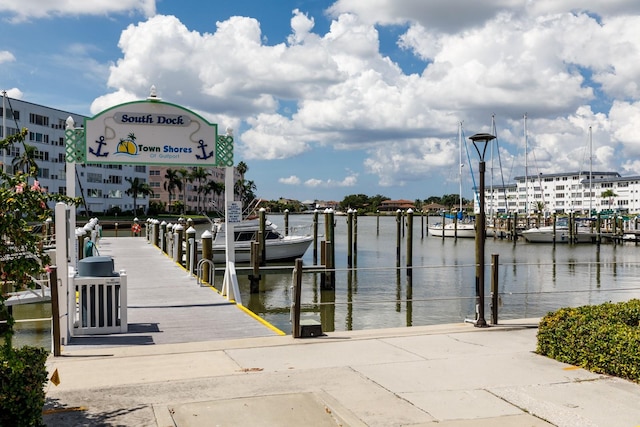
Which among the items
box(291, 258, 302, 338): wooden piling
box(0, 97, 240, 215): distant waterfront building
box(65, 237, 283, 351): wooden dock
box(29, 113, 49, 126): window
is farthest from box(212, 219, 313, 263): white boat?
box(29, 113, 49, 126): window

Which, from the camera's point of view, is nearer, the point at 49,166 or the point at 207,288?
the point at 207,288

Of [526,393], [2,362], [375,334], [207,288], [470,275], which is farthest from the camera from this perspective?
[470,275]

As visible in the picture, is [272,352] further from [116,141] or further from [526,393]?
[116,141]

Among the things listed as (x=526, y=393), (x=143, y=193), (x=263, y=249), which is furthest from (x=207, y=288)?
(x=143, y=193)

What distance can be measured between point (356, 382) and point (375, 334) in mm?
3273

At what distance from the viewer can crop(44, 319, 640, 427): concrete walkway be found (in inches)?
236

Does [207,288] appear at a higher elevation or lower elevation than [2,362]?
lower

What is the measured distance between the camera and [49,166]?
78.3m

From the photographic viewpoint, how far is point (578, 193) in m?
154

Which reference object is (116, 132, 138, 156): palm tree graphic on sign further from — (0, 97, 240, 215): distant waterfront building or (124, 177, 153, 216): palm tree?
(124, 177, 153, 216): palm tree

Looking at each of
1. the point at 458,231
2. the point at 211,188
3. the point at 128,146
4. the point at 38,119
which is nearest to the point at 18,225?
the point at 128,146

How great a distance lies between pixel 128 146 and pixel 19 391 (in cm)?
857

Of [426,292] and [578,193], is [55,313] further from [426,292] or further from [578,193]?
[578,193]

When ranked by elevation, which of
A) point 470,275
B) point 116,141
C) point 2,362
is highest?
point 116,141
